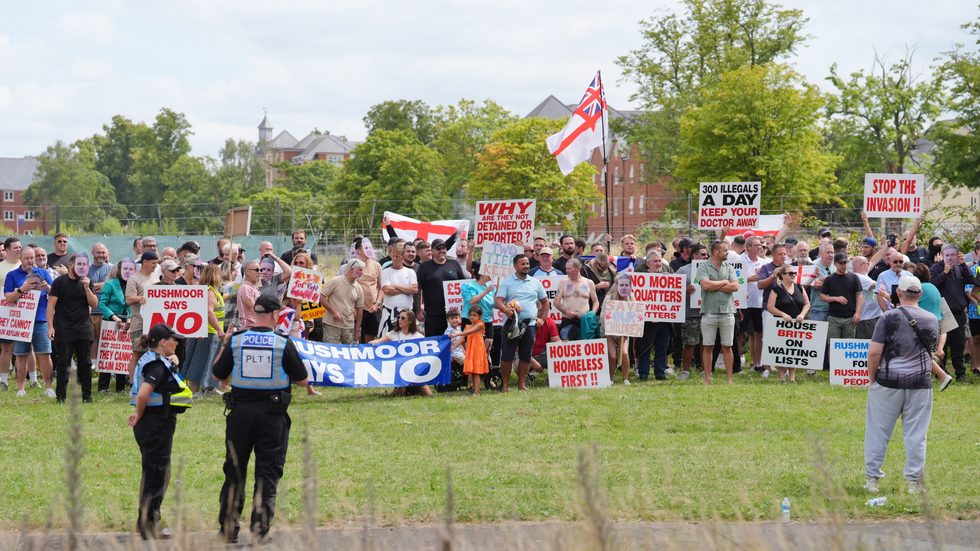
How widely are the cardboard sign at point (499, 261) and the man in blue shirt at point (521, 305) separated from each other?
0.19 meters

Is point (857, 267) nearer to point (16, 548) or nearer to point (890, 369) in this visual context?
point (890, 369)

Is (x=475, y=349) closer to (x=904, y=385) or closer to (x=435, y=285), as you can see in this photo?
(x=435, y=285)

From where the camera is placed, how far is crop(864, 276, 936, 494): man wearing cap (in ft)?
26.9

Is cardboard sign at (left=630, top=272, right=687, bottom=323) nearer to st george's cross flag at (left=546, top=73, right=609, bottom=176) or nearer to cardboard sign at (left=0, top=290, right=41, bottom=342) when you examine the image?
st george's cross flag at (left=546, top=73, right=609, bottom=176)

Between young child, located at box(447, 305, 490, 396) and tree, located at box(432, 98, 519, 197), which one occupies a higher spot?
tree, located at box(432, 98, 519, 197)

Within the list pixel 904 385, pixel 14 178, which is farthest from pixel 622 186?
pixel 14 178

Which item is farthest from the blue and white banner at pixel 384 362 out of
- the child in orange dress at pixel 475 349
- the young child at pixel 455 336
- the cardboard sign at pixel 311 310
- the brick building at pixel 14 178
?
the brick building at pixel 14 178

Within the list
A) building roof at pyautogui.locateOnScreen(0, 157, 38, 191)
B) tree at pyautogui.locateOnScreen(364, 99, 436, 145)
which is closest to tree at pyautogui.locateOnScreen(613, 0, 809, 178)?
tree at pyautogui.locateOnScreen(364, 99, 436, 145)

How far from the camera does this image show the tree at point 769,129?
39.6m

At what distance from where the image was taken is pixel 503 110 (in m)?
75.2

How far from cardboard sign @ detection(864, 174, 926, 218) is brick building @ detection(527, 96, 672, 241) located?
15.1 meters

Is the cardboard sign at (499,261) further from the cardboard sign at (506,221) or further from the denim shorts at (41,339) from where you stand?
the denim shorts at (41,339)

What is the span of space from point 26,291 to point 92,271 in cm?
240

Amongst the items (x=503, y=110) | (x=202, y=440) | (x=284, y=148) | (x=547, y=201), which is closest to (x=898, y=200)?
(x=202, y=440)
